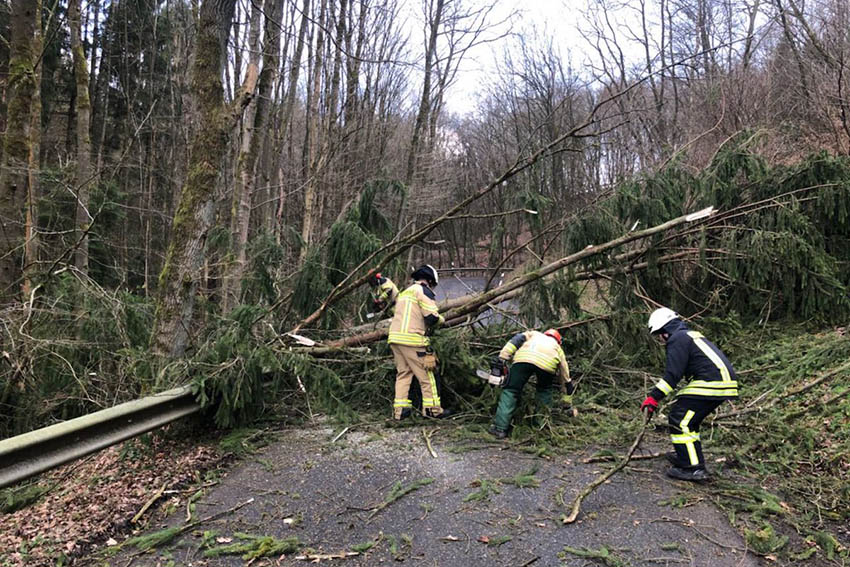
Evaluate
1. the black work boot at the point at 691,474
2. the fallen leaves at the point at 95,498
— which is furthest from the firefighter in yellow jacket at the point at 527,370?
the fallen leaves at the point at 95,498

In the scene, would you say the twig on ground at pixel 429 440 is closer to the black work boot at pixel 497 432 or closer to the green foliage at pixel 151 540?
the black work boot at pixel 497 432

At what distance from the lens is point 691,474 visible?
3.79m

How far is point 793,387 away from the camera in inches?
200

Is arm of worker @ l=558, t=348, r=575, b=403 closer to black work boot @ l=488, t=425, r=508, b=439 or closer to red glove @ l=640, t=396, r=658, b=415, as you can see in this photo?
black work boot @ l=488, t=425, r=508, b=439

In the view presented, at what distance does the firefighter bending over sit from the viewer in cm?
602

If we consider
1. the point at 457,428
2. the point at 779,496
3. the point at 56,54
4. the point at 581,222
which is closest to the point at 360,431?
the point at 457,428

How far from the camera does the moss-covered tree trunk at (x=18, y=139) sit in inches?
278

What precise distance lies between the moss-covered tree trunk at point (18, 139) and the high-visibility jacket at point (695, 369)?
25.3ft

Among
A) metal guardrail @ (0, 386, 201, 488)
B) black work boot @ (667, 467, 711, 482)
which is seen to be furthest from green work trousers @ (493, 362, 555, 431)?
metal guardrail @ (0, 386, 201, 488)

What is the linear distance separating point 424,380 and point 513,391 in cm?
93

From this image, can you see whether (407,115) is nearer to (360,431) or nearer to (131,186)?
(131,186)

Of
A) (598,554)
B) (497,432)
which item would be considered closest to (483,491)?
(598,554)

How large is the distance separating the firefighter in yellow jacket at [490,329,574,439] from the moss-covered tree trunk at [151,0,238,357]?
120 inches

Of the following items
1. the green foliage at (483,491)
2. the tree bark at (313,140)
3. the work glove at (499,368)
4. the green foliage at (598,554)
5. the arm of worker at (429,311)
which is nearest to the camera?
the green foliage at (598,554)
